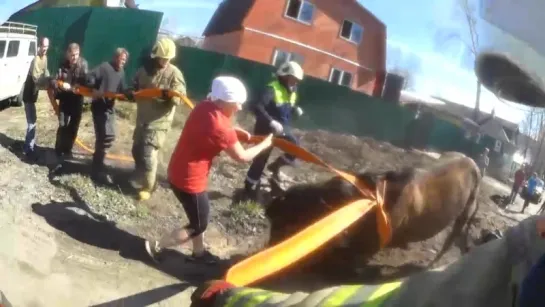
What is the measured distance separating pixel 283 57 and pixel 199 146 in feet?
2.48

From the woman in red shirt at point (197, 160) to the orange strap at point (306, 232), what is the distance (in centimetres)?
17

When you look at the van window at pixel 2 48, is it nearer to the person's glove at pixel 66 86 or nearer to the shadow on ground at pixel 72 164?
the person's glove at pixel 66 86

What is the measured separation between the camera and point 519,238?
1159 mm

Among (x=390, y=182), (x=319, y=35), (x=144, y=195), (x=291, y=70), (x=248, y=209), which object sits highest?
(x=319, y=35)

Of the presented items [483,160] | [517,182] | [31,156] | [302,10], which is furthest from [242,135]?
[31,156]

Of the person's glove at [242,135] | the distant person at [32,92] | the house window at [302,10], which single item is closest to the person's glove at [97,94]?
the distant person at [32,92]

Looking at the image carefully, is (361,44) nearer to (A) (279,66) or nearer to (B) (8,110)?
(A) (279,66)

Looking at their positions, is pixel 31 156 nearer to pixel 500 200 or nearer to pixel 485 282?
pixel 500 200

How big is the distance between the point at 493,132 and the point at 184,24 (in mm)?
817

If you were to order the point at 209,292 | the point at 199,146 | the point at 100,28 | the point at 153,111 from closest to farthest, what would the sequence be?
the point at 209,292 → the point at 100,28 → the point at 153,111 → the point at 199,146

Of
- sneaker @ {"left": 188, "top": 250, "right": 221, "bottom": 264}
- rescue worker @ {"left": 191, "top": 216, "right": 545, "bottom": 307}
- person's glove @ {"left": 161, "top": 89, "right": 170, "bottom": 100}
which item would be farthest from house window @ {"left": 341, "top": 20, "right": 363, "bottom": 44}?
sneaker @ {"left": 188, "top": 250, "right": 221, "bottom": 264}

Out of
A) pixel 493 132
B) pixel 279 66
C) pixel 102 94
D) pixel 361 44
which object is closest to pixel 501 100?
pixel 493 132

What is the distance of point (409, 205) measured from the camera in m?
1.84

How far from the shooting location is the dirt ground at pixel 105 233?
7.77 ft
